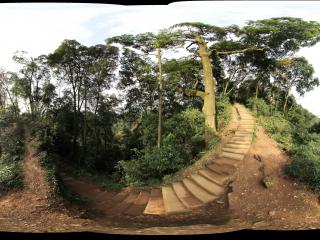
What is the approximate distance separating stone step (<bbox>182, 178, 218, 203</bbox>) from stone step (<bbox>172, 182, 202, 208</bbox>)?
0.04 meters

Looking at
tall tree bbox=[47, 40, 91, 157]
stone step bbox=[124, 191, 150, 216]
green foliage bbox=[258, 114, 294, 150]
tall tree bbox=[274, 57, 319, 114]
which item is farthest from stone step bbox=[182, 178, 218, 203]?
tall tree bbox=[47, 40, 91, 157]

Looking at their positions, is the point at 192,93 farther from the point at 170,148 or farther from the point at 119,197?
the point at 119,197

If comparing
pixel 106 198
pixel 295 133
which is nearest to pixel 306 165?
pixel 295 133

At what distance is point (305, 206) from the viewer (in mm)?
5492

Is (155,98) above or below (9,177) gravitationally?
above

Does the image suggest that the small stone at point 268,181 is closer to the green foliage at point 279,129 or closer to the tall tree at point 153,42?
the green foliage at point 279,129

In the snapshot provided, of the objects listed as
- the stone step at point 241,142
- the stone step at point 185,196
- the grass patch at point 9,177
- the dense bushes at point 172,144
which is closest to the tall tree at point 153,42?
the dense bushes at point 172,144

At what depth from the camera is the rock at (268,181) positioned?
553cm

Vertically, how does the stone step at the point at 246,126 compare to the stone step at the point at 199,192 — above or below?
above

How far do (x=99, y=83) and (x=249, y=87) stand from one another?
1715 millimetres

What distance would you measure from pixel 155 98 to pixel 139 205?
1.23 meters

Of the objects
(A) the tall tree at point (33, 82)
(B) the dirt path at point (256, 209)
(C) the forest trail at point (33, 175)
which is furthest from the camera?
(C) the forest trail at point (33, 175)

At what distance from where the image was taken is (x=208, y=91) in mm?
5598

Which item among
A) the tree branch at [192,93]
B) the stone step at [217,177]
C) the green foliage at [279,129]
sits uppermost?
the tree branch at [192,93]
